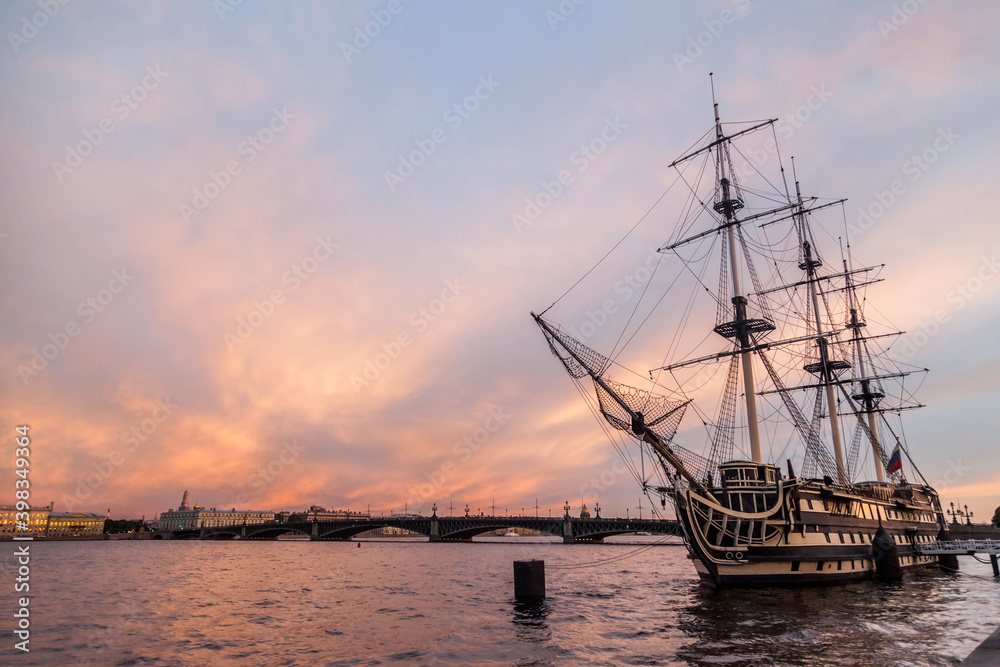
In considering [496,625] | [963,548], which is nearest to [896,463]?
[963,548]

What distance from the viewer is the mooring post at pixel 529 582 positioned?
33.7 m

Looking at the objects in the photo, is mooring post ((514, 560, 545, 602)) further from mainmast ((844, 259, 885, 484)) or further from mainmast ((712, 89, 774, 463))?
mainmast ((844, 259, 885, 484))

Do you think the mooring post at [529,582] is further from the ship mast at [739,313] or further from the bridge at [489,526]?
the bridge at [489,526]

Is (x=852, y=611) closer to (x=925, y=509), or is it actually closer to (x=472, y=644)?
(x=472, y=644)

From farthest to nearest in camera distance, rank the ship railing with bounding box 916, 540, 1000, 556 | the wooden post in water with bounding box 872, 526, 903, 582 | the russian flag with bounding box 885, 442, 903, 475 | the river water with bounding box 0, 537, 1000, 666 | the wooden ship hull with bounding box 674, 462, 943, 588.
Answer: the russian flag with bounding box 885, 442, 903, 475 → the ship railing with bounding box 916, 540, 1000, 556 → the wooden post in water with bounding box 872, 526, 903, 582 → the wooden ship hull with bounding box 674, 462, 943, 588 → the river water with bounding box 0, 537, 1000, 666

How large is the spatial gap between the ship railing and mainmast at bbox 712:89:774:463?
29.3 m

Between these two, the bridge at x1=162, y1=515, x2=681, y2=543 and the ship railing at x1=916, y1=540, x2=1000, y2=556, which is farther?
the bridge at x1=162, y1=515, x2=681, y2=543

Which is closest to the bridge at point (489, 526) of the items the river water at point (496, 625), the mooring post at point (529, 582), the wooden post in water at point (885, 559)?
the wooden post in water at point (885, 559)

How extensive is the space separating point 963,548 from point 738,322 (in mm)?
35646

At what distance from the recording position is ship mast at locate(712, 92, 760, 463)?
45.4 meters

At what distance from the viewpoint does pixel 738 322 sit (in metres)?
47.6

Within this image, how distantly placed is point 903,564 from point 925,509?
1662 centimetres

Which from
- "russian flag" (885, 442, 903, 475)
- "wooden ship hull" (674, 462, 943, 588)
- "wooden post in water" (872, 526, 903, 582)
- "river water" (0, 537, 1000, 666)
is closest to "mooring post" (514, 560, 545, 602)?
"river water" (0, 537, 1000, 666)

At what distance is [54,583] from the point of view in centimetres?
4572
